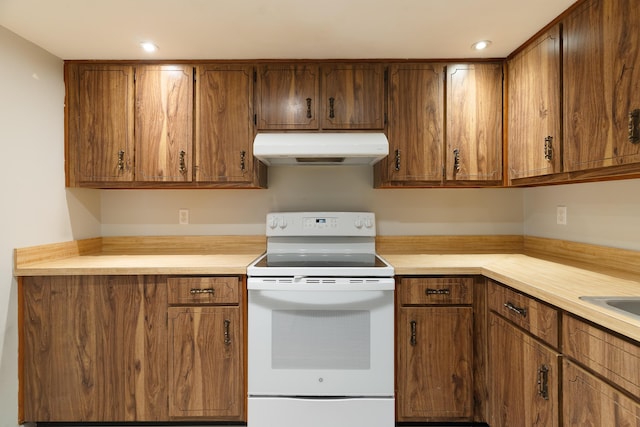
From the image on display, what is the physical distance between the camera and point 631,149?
4.25ft

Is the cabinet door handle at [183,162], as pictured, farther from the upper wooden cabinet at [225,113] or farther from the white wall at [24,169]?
the white wall at [24,169]

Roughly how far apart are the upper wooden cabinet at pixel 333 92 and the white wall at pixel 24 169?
1.23 meters

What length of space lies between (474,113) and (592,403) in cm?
161

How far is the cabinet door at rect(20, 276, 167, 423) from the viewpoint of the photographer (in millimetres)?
1862

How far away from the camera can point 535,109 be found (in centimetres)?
187

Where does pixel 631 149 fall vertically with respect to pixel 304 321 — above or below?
above

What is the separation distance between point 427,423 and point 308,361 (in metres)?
0.75

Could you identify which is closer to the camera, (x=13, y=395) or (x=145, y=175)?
(x=13, y=395)

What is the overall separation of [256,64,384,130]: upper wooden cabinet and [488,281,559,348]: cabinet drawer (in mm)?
1154

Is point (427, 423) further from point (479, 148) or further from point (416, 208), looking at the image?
point (479, 148)

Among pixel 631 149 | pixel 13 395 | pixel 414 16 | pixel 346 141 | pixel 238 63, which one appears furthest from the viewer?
pixel 238 63

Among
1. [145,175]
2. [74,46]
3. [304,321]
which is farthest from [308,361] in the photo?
[74,46]

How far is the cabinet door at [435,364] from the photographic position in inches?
73.1

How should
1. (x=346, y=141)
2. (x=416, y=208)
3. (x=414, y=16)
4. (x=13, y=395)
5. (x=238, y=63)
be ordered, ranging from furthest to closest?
1. (x=416, y=208)
2. (x=238, y=63)
3. (x=346, y=141)
4. (x=13, y=395)
5. (x=414, y=16)
